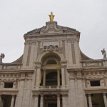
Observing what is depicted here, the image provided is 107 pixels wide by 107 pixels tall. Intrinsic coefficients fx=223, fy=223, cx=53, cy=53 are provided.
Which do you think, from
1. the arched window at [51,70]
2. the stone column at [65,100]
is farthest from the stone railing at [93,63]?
the stone column at [65,100]

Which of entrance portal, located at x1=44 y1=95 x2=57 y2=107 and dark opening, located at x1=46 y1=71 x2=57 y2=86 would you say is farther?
dark opening, located at x1=46 y1=71 x2=57 y2=86

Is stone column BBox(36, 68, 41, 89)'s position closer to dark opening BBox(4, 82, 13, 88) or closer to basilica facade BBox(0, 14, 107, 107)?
basilica facade BBox(0, 14, 107, 107)

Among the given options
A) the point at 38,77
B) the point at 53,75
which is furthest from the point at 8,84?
the point at 53,75

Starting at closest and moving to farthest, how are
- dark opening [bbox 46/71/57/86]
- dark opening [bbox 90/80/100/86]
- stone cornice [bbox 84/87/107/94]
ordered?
stone cornice [bbox 84/87/107/94] → dark opening [bbox 90/80/100/86] → dark opening [bbox 46/71/57/86]

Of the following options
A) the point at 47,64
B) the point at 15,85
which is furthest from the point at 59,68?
the point at 15,85

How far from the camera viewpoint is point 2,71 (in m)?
32.5

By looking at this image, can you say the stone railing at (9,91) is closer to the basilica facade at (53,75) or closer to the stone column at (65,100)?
the basilica facade at (53,75)

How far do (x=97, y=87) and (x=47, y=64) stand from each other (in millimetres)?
8536

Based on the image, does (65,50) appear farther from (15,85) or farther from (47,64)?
(15,85)

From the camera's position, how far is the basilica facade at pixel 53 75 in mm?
29625

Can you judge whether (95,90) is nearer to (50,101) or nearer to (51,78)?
(50,101)

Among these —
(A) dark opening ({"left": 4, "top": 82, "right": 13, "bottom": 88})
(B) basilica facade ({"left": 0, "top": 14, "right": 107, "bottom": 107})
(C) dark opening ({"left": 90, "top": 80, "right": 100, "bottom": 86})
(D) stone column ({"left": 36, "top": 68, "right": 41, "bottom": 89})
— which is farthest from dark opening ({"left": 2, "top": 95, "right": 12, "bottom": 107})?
(C) dark opening ({"left": 90, "top": 80, "right": 100, "bottom": 86})

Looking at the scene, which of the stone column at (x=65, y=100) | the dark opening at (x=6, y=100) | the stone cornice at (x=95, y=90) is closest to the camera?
the stone column at (x=65, y=100)

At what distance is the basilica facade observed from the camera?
97.2 ft
